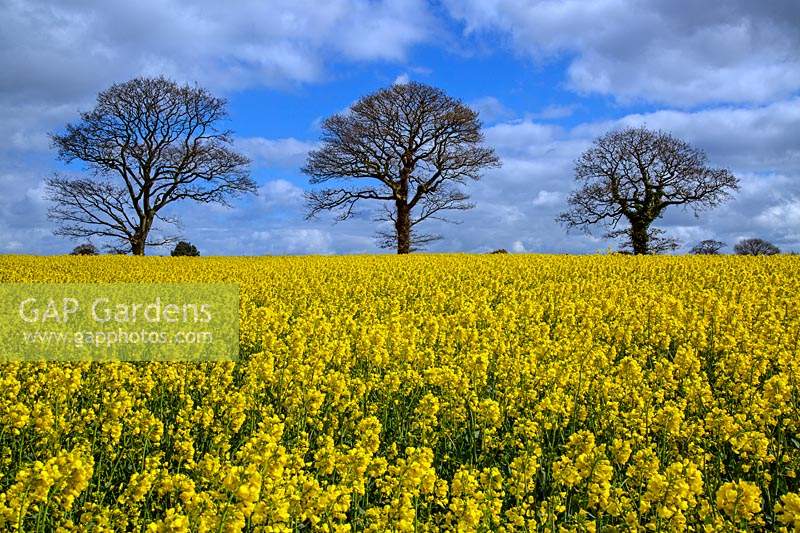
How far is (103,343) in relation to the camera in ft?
30.5

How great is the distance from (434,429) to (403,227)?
1292 inches

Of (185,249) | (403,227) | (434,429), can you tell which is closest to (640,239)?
(403,227)

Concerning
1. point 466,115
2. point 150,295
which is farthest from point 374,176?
point 150,295

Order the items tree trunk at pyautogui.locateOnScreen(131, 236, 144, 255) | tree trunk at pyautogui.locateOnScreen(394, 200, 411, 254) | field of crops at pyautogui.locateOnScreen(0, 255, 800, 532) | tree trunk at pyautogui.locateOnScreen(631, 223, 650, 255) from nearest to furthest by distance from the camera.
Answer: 1. field of crops at pyautogui.locateOnScreen(0, 255, 800, 532)
2. tree trunk at pyautogui.locateOnScreen(131, 236, 144, 255)
3. tree trunk at pyautogui.locateOnScreen(394, 200, 411, 254)
4. tree trunk at pyautogui.locateOnScreen(631, 223, 650, 255)

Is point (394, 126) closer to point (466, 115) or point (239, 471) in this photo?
point (466, 115)

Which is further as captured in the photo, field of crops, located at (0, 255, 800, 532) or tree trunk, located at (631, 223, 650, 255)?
tree trunk, located at (631, 223, 650, 255)

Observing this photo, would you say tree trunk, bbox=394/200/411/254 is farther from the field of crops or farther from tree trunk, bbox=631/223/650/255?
the field of crops

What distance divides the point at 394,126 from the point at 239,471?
35303mm

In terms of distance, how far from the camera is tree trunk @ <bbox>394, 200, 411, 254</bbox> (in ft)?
126

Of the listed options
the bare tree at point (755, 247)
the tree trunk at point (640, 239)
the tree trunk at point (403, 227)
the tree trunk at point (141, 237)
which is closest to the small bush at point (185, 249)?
the tree trunk at point (141, 237)

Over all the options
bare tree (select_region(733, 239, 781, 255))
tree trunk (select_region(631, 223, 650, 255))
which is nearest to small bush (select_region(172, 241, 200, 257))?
tree trunk (select_region(631, 223, 650, 255))

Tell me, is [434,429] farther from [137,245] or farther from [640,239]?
[640,239]

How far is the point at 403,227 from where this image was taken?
38.6m

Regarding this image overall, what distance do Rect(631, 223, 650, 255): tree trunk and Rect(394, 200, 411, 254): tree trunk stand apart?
13415mm
